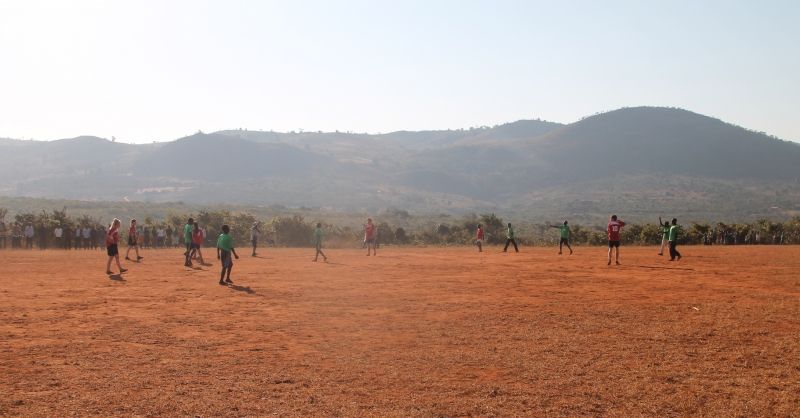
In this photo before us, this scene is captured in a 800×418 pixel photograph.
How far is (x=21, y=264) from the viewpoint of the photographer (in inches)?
1182

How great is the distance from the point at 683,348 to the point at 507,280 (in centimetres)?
1120

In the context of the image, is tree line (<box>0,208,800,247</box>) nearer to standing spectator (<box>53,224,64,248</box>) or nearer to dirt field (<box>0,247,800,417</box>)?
standing spectator (<box>53,224,64,248</box>)

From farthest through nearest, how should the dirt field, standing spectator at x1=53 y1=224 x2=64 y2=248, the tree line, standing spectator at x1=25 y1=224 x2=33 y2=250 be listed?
the tree line → standing spectator at x1=53 y1=224 x2=64 y2=248 → standing spectator at x1=25 y1=224 x2=33 y2=250 → the dirt field

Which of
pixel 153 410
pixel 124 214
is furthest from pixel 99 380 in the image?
pixel 124 214

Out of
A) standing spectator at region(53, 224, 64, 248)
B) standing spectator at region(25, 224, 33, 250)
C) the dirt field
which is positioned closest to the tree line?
standing spectator at region(53, 224, 64, 248)

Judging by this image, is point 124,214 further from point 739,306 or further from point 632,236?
point 739,306

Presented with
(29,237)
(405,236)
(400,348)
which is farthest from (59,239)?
(400,348)

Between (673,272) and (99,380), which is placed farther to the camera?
(673,272)

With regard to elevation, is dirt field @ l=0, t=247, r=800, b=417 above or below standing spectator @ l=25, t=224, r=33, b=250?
below

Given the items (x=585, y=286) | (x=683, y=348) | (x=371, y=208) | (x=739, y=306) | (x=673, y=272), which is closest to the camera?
(x=683, y=348)

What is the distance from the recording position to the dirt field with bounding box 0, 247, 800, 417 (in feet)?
29.1

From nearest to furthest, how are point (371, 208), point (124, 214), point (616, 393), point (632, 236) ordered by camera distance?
point (616, 393) → point (632, 236) → point (124, 214) → point (371, 208)

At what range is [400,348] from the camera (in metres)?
11.9

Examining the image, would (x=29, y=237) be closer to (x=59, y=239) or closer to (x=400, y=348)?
(x=59, y=239)
